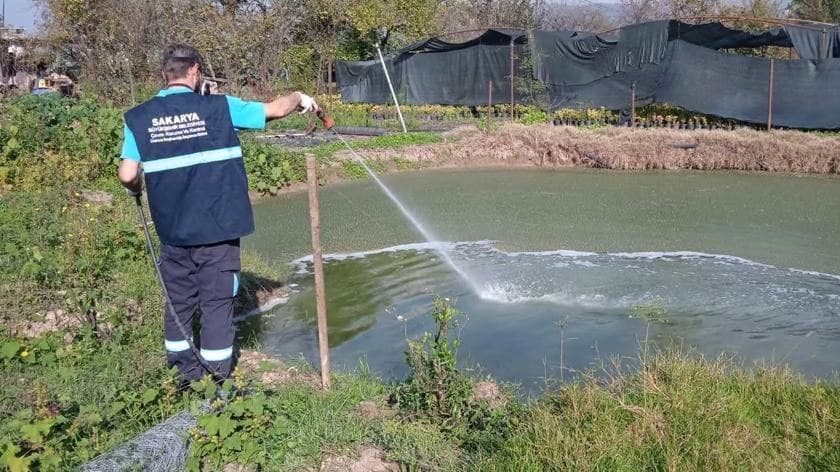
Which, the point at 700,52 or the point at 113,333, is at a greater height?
the point at 700,52

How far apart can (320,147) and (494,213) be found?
423 cm

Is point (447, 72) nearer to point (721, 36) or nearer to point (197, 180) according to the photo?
point (721, 36)

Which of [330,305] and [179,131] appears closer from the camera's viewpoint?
[179,131]

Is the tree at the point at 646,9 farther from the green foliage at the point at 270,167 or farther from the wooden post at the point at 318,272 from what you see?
the wooden post at the point at 318,272

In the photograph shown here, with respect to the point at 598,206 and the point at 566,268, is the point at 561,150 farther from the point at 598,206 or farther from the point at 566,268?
the point at 566,268

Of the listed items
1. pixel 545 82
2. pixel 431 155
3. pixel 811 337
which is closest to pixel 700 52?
pixel 545 82

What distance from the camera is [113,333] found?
13.4 ft

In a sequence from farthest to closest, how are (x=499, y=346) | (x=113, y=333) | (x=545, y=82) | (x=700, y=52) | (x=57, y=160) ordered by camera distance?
(x=545, y=82) < (x=700, y=52) < (x=57, y=160) < (x=499, y=346) < (x=113, y=333)

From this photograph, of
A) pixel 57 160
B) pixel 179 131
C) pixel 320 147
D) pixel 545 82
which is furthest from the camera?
pixel 545 82

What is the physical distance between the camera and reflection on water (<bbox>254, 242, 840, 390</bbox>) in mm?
4566

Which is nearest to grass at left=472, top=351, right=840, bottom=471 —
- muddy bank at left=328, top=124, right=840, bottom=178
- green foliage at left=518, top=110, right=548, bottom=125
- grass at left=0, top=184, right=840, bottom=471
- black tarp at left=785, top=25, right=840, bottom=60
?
grass at left=0, top=184, right=840, bottom=471

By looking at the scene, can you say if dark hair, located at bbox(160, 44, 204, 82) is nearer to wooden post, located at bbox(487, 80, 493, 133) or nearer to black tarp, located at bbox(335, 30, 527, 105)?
wooden post, located at bbox(487, 80, 493, 133)

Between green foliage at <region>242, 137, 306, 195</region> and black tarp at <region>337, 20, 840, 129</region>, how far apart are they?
6.79 m

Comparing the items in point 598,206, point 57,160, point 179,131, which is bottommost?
point 598,206
